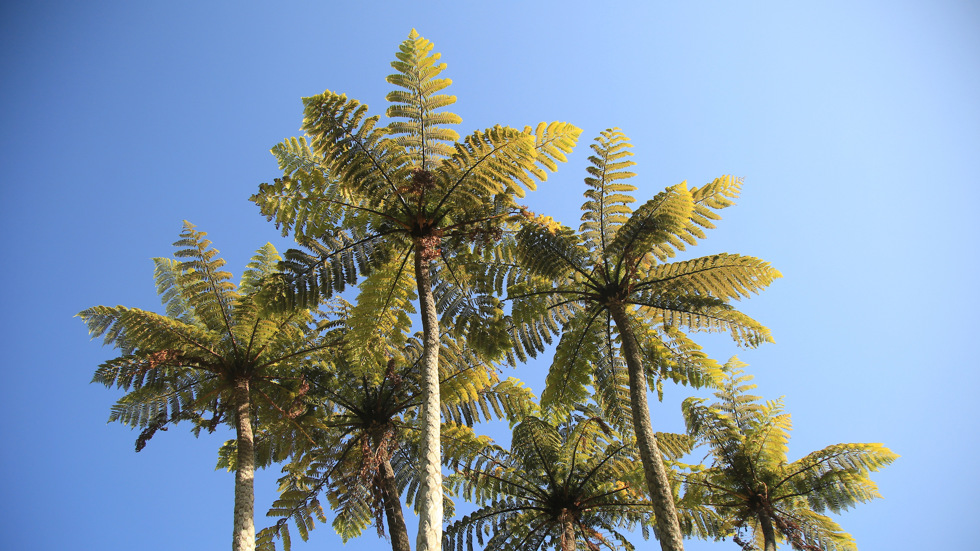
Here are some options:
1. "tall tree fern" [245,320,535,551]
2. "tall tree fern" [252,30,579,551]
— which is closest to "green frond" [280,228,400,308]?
"tall tree fern" [252,30,579,551]

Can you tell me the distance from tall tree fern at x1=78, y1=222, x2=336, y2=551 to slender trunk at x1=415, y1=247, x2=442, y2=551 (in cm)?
208

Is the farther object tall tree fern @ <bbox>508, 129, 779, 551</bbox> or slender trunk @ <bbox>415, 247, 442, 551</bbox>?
tall tree fern @ <bbox>508, 129, 779, 551</bbox>

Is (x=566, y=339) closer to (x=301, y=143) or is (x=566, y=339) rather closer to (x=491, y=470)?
(x=491, y=470)

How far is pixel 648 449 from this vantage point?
6.07 meters

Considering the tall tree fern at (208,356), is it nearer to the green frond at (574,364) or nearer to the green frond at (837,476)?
the green frond at (574,364)

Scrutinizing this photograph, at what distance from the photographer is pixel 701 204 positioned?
289 inches

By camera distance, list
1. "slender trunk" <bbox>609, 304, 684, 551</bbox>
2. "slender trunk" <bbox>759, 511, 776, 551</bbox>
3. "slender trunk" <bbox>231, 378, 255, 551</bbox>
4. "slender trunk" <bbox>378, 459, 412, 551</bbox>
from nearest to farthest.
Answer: "slender trunk" <bbox>609, 304, 684, 551</bbox> → "slender trunk" <bbox>231, 378, 255, 551</bbox> → "slender trunk" <bbox>378, 459, 412, 551</bbox> → "slender trunk" <bbox>759, 511, 776, 551</bbox>

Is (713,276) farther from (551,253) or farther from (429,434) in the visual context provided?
(429,434)

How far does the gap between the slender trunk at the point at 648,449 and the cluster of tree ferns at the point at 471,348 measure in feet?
0.07

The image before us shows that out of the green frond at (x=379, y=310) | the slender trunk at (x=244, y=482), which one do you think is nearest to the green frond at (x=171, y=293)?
the slender trunk at (x=244, y=482)

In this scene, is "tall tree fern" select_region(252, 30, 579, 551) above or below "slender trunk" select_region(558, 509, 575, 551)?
above

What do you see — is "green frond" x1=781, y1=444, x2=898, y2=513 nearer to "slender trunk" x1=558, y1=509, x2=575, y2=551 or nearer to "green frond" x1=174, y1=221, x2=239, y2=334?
"slender trunk" x1=558, y1=509, x2=575, y2=551

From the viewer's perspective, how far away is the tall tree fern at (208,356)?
25.0 ft

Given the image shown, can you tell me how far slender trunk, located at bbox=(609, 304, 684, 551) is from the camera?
5547 millimetres
